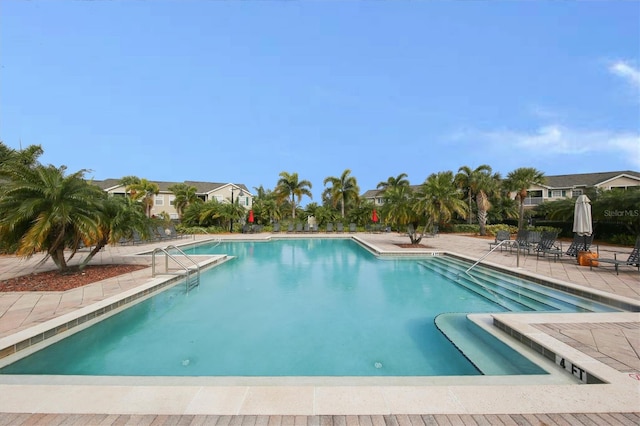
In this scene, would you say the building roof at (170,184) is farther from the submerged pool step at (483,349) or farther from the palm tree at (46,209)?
the submerged pool step at (483,349)

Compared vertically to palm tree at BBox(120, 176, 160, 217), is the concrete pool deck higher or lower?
lower

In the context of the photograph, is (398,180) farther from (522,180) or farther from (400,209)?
(400,209)

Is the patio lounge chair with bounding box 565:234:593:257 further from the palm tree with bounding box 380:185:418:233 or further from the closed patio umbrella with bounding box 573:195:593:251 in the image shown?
the palm tree with bounding box 380:185:418:233

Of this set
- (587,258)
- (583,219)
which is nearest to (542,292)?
(587,258)

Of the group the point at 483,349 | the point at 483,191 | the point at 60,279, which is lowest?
the point at 483,349

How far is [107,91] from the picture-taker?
1823 centimetres

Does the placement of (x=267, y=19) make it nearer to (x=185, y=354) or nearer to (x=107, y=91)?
(x=107, y=91)

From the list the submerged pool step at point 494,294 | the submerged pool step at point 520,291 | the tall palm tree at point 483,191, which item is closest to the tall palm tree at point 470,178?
the tall palm tree at point 483,191

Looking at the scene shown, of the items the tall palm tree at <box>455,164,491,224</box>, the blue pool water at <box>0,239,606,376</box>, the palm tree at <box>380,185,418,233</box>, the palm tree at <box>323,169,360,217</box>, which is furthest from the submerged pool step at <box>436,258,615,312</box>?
the palm tree at <box>323,169,360,217</box>

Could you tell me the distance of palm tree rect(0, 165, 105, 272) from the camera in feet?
21.3

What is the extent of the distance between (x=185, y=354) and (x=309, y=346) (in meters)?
1.83

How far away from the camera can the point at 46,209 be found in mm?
6898

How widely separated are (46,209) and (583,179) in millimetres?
47027

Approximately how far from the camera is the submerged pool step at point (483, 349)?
357 centimetres
